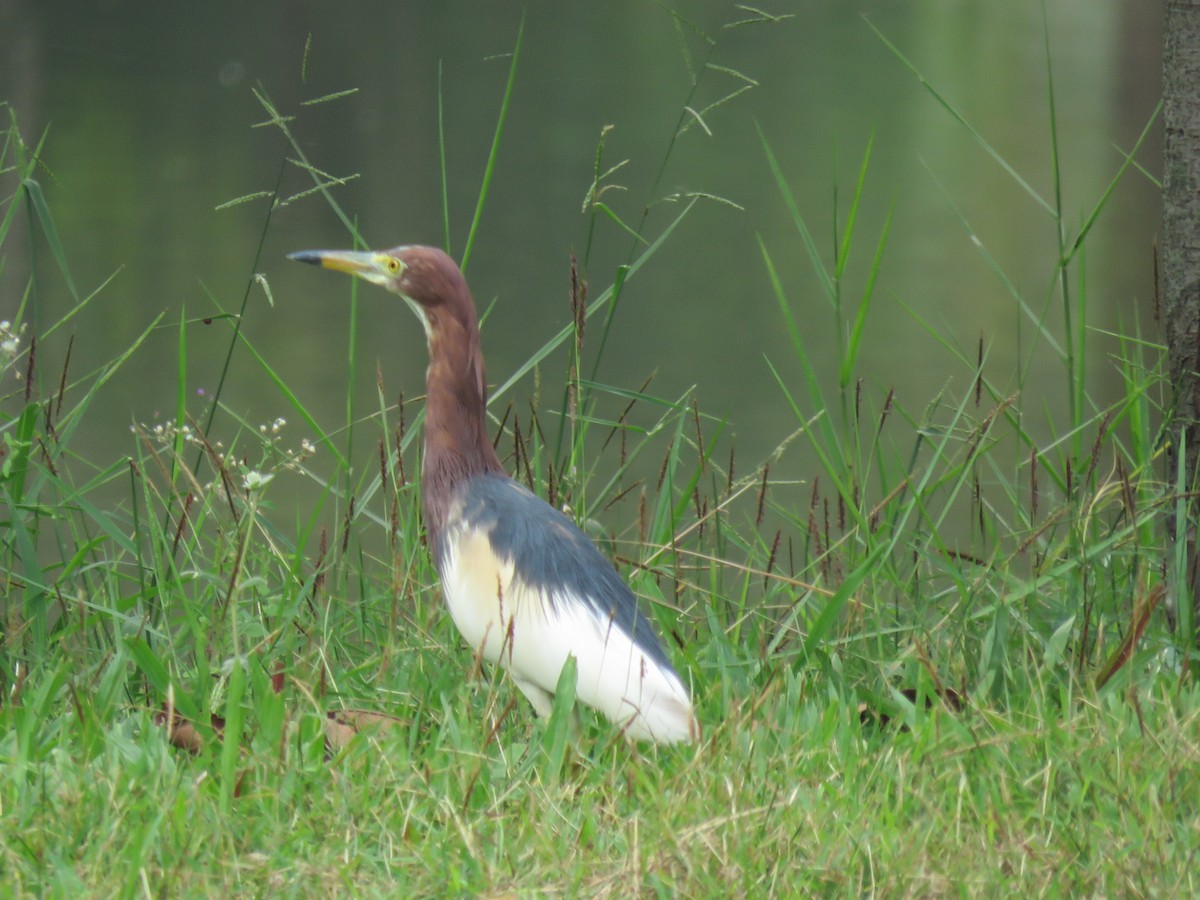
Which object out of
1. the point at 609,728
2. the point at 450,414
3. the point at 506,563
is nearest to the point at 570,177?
the point at 450,414

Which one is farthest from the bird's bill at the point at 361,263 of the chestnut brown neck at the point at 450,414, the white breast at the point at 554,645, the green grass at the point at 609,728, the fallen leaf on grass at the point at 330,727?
the fallen leaf on grass at the point at 330,727

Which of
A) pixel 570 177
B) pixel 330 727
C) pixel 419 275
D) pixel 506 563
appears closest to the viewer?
pixel 330 727

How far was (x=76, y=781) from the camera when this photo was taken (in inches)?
83.8

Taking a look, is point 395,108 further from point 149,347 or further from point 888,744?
point 888,744

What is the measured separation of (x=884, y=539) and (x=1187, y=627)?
1.91ft

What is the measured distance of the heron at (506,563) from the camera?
2418mm

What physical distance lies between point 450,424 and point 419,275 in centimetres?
27

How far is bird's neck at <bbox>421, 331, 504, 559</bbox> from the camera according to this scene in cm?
270

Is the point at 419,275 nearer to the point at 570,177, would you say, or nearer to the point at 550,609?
the point at 550,609

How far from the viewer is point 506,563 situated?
101 inches

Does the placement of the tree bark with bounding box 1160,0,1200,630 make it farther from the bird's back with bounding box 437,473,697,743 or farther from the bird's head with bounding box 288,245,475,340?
the bird's head with bounding box 288,245,475,340

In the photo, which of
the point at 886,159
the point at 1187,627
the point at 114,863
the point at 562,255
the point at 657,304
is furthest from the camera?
the point at 886,159

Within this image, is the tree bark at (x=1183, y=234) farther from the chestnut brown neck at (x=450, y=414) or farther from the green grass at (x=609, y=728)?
the chestnut brown neck at (x=450, y=414)

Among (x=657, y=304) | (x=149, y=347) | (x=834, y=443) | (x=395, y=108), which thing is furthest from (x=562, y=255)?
(x=834, y=443)
